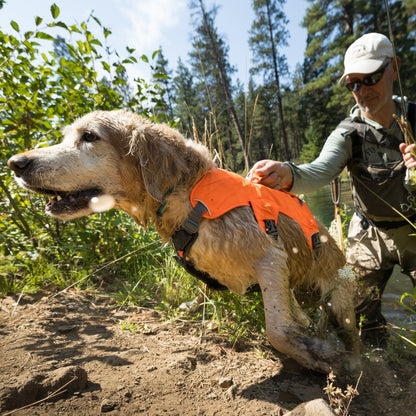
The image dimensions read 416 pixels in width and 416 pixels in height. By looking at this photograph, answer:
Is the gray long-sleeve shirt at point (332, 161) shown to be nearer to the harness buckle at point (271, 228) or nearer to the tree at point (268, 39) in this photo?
the harness buckle at point (271, 228)

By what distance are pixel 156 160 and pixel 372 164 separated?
84.3 inches

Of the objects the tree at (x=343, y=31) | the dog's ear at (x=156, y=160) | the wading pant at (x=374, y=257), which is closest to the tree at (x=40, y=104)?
the dog's ear at (x=156, y=160)

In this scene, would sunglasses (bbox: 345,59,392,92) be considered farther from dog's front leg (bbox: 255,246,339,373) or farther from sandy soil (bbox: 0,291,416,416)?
sandy soil (bbox: 0,291,416,416)

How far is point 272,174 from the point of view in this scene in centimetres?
253

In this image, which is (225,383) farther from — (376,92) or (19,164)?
(376,92)

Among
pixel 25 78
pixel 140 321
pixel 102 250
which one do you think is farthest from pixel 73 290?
pixel 25 78

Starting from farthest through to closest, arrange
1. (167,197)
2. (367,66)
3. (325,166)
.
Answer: (325,166) → (367,66) → (167,197)

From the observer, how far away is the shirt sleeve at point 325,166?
2.62 m

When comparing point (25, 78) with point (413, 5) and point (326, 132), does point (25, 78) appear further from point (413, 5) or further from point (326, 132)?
point (326, 132)

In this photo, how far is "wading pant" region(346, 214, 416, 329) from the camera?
9.31ft

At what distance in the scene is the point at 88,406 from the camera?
1453 mm

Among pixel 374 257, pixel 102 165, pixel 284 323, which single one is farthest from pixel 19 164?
pixel 374 257

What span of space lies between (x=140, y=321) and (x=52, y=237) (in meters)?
1.85

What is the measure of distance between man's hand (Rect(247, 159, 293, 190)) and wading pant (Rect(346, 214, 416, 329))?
1.30 meters
